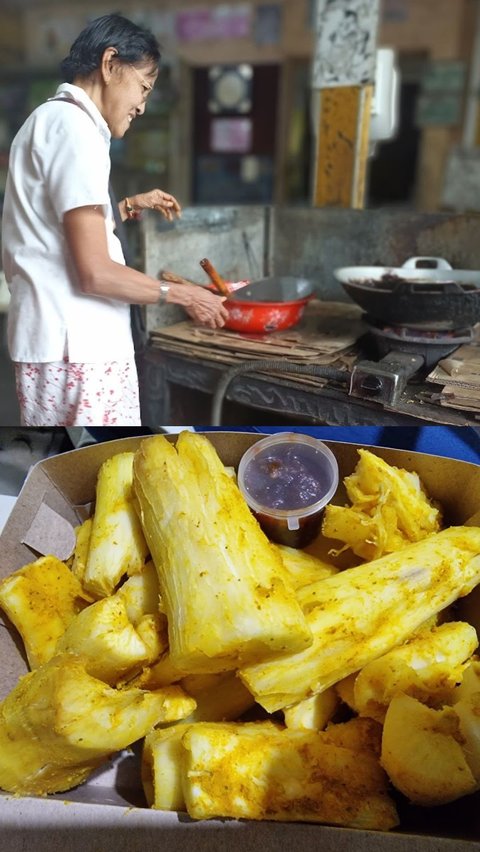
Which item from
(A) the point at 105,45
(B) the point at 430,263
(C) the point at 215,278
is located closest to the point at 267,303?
(C) the point at 215,278

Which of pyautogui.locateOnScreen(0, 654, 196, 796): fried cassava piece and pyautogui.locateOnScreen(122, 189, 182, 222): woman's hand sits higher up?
pyautogui.locateOnScreen(122, 189, 182, 222): woman's hand

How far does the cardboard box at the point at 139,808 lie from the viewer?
34.9 inches

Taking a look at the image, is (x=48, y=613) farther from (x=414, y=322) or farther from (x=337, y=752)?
(x=414, y=322)

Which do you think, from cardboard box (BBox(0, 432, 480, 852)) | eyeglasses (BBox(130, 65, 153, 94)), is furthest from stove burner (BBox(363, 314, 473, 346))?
eyeglasses (BBox(130, 65, 153, 94))

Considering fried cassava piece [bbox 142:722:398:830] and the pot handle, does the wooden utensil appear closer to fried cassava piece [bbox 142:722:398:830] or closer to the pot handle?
the pot handle

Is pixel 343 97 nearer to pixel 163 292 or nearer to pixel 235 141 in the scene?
pixel 235 141

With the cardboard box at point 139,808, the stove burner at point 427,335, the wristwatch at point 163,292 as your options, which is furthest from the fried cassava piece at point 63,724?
the stove burner at point 427,335

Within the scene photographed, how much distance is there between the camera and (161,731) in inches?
40.9

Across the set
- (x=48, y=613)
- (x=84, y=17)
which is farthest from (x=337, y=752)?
(x=84, y=17)

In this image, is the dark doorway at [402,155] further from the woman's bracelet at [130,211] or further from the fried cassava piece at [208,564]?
the fried cassava piece at [208,564]

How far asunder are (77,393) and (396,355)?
60 cm

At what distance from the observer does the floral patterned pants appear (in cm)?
109

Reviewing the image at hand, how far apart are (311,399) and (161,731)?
653 mm

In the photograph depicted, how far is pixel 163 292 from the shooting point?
3.48 feet
